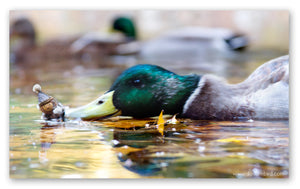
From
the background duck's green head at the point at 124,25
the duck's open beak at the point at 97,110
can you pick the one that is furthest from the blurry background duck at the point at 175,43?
the duck's open beak at the point at 97,110

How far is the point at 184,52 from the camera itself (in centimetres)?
269

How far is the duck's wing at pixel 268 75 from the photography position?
2.62 m

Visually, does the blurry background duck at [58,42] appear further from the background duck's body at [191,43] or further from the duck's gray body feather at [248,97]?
the duck's gray body feather at [248,97]

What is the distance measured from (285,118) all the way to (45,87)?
5.16 feet

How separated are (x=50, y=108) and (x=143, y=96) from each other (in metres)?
0.61

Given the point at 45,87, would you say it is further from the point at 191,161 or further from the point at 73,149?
the point at 191,161

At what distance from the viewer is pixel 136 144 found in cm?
251

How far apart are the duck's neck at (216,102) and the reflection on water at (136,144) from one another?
53 millimetres

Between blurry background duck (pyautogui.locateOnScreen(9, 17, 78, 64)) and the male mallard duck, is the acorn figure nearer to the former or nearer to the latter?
the male mallard duck

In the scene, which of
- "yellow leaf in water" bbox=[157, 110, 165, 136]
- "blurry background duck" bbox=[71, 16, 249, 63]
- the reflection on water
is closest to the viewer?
the reflection on water

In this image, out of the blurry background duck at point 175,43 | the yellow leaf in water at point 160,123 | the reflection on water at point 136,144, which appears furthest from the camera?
the blurry background duck at point 175,43

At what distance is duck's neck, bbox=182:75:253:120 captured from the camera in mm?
2613

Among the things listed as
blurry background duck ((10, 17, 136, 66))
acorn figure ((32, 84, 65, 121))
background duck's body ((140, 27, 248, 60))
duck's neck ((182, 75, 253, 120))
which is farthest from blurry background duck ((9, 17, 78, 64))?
duck's neck ((182, 75, 253, 120))

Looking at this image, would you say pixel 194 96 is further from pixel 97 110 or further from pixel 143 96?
pixel 97 110
